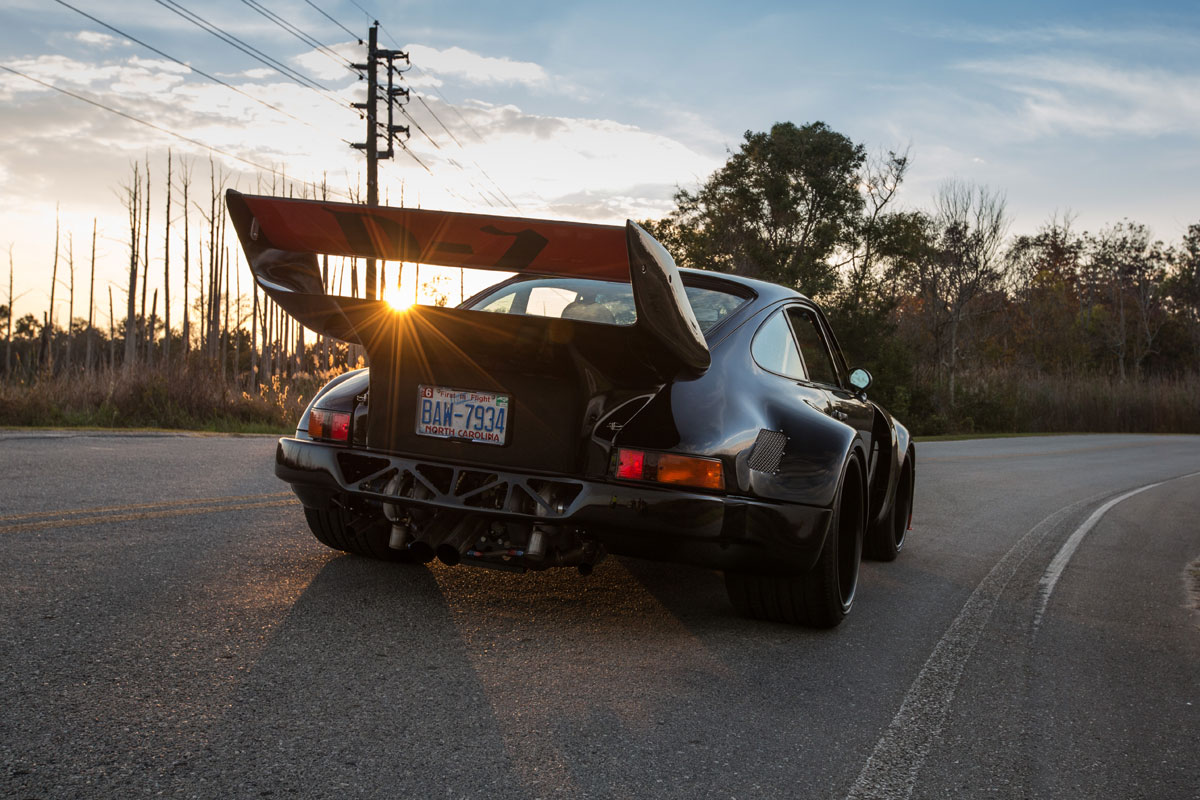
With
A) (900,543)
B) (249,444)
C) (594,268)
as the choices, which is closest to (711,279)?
(594,268)

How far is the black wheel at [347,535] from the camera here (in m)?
4.59

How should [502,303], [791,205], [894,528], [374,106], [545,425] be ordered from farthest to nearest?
[791,205], [374,106], [894,528], [502,303], [545,425]

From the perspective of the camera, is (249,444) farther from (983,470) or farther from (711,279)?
(983,470)

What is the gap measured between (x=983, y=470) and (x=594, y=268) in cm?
1239

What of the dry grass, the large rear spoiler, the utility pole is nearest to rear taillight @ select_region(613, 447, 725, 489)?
the large rear spoiler

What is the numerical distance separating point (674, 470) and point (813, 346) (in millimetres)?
1850

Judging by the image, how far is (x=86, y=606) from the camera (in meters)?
3.68

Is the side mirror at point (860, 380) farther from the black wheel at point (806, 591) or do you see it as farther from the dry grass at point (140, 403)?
the dry grass at point (140, 403)

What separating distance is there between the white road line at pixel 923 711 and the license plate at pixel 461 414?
1.74 m

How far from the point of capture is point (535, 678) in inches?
127

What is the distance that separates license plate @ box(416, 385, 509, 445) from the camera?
148 inches

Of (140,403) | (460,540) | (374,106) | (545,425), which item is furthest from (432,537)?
(374,106)

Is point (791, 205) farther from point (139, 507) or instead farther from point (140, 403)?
point (139, 507)

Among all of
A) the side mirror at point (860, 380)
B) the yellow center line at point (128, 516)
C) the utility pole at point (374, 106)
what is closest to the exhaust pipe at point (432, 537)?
the yellow center line at point (128, 516)
